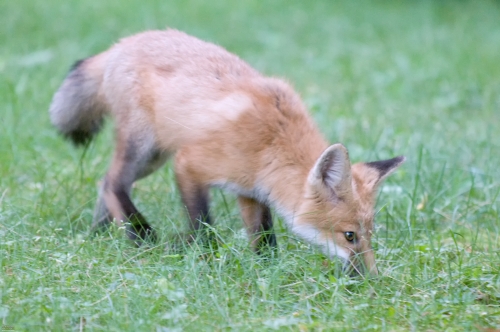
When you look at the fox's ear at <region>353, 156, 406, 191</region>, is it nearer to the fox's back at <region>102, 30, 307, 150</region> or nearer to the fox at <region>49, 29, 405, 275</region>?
the fox at <region>49, 29, 405, 275</region>

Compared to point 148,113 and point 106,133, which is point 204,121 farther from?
point 106,133

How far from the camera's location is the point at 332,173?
166 inches

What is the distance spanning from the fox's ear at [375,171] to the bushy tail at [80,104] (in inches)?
81.0

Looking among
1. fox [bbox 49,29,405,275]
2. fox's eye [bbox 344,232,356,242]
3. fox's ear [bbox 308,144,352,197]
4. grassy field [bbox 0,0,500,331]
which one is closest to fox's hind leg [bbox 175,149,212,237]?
fox [bbox 49,29,405,275]

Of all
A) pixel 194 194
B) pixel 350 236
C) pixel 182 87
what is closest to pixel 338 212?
pixel 350 236

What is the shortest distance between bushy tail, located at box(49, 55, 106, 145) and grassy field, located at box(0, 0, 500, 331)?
30 centimetres

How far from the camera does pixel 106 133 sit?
7336 mm

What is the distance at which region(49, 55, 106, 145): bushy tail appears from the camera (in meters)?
5.43

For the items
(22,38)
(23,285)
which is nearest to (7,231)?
(23,285)

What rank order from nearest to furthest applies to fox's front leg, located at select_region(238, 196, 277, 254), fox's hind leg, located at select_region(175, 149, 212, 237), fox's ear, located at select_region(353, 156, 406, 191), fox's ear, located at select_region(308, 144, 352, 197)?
1. fox's ear, located at select_region(308, 144, 352, 197)
2. fox's ear, located at select_region(353, 156, 406, 191)
3. fox's hind leg, located at select_region(175, 149, 212, 237)
4. fox's front leg, located at select_region(238, 196, 277, 254)

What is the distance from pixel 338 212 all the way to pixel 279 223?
87 centimetres

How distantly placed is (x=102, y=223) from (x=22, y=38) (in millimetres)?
6301

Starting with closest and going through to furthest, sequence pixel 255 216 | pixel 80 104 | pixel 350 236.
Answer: pixel 350 236
pixel 255 216
pixel 80 104

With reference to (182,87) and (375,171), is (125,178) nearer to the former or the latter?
(182,87)
